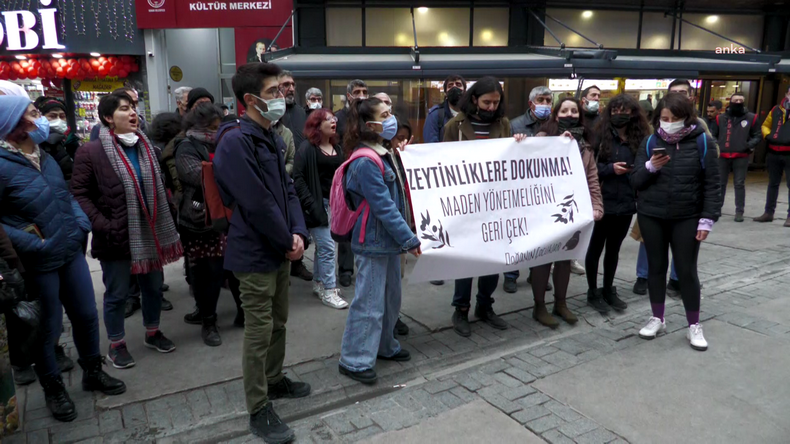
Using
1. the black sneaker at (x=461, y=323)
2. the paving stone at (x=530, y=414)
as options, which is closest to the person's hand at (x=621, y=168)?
the black sneaker at (x=461, y=323)

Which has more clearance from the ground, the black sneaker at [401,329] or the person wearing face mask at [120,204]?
the person wearing face mask at [120,204]

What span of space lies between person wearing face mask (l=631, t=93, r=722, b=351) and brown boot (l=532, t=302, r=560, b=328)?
2.34 ft

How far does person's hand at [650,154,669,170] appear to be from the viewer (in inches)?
181

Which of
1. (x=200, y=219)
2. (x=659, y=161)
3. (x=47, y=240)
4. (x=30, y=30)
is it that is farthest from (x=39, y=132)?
(x=30, y=30)

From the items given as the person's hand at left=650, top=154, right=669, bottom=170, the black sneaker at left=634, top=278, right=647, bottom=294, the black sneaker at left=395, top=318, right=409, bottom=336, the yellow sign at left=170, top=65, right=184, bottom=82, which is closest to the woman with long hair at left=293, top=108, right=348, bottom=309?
the black sneaker at left=395, top=318, right=409, bottom=336

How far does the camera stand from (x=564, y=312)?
17.2 ft

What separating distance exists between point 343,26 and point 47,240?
9.76 m

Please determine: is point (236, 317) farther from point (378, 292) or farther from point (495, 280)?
point (495, 280)

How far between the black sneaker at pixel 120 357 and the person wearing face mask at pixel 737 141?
9.51 meters

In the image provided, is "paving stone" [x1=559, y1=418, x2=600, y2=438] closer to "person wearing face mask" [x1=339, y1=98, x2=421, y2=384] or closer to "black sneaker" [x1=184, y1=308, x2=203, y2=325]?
"person wearing face mask" [x1=339, y1=98, x2=421, y2=384]

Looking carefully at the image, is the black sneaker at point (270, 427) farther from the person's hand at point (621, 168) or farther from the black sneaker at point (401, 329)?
the person's hand at point (621, 168)

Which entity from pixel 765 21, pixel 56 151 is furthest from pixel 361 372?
pixel 765 21

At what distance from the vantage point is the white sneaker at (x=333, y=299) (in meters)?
5.57

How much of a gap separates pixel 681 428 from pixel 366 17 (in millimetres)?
10616
